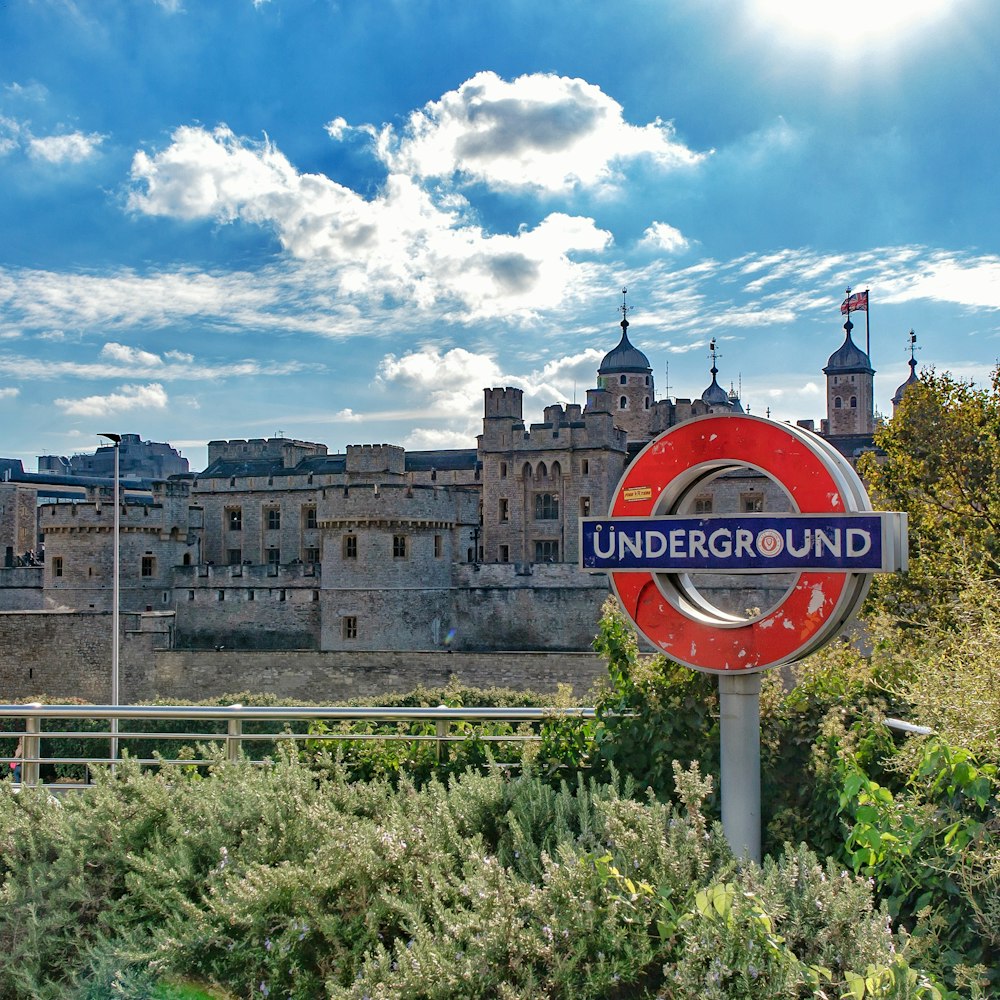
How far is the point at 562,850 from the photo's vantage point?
5.20 metres

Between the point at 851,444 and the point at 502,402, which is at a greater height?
the point at 502,402

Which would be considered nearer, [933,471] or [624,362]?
[933,471]

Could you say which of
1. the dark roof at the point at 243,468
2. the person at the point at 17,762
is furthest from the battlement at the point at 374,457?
the person at the point at 17,762

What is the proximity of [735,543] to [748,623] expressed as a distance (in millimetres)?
468

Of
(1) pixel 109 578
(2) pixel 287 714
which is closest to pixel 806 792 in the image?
(2) pixel 287 714

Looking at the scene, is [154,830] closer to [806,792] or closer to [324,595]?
[806,792]

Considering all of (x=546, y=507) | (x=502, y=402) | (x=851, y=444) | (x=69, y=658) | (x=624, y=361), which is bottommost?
(x=69, y=658)

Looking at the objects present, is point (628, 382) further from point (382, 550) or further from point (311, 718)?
point (311, 718)

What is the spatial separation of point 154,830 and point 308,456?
2021 inches

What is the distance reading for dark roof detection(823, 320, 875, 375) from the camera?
70.1m

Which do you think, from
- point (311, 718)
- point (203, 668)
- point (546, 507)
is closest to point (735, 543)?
point (311, 718)

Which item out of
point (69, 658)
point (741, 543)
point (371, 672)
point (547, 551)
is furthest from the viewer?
point (547, 551)

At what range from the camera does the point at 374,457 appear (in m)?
47.4

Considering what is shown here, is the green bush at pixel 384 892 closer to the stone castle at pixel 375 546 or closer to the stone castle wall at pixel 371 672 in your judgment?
the stone castle wall at pixel 371 672
